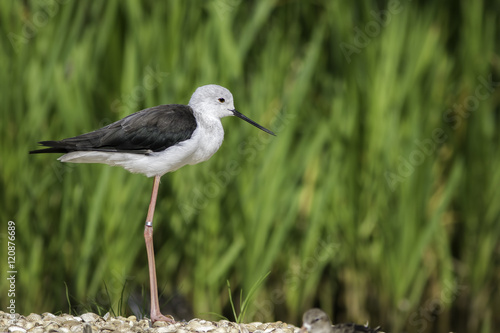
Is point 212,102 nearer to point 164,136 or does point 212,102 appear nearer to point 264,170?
point 164,136

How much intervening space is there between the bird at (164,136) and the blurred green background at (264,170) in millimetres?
1400

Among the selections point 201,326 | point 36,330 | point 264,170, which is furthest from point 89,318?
point 264,170

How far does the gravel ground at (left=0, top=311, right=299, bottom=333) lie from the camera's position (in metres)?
3.13

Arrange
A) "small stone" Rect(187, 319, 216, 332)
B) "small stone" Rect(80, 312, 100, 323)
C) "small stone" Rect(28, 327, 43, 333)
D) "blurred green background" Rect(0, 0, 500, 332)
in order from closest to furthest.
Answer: "small stone" Rect(28, 327, 43, 333), "small stone" Rect(187, 319, 216, 332), "small stone" Rect(80, 312, 100, 323), "blurred green background" Rect(0, 0, 500, 332)

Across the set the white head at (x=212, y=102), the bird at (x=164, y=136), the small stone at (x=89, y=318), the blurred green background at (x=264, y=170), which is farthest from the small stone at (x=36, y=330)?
the blurred green background at (x=264, y=170)

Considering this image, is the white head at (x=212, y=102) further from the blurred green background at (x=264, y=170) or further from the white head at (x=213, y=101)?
the blurred green background at (x=264, y=170)

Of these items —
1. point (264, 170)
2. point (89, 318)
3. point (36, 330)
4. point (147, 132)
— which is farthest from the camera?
point (264, 170)

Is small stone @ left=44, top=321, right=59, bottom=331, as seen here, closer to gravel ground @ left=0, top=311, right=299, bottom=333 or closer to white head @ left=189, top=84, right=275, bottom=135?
gravel ground @ left=0, top=311, right=299, bottom=333

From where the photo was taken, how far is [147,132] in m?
3.21

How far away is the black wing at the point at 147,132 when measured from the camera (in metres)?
3.14

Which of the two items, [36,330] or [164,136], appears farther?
[164,136]

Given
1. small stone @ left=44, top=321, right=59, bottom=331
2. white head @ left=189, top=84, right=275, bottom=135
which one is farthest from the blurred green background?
white head @ left=189, top=84, right=275, bottom=135

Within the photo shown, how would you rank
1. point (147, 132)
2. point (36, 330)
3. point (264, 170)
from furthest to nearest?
point (264, 170), point (147, 132), point (36, 330)

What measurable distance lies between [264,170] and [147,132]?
1.78m
